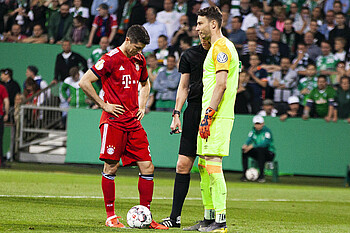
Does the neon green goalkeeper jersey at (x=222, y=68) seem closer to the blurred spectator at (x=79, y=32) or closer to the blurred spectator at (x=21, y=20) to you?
the blurred spectator at (x=79, y=32)

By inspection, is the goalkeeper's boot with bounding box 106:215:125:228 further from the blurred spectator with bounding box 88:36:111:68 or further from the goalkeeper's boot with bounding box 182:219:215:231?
the blurred spectator with bounding box 88:36:111:68

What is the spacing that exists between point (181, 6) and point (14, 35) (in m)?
5.83

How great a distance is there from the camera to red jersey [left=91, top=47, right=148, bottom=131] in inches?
261

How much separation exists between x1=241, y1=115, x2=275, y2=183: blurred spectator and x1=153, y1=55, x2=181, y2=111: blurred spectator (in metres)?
2.50

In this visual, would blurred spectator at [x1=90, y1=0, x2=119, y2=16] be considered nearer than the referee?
No

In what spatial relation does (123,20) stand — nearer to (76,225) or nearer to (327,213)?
(327,213)

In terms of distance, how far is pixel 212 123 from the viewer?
20.3 feet

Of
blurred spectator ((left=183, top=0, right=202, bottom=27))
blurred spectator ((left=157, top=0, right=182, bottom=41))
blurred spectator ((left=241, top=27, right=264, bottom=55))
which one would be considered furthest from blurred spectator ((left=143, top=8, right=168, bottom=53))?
blurred spectator ((left=241, top=27, right=264, bottom=55))

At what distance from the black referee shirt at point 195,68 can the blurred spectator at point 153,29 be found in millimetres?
12454

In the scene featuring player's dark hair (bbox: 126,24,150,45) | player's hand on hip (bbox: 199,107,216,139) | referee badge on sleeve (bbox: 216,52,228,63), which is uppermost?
player's dark hair (bbox: 126,24,150,45)

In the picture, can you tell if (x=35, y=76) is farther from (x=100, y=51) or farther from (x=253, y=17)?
(x=253, y=17)

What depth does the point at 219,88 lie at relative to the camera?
239 inches

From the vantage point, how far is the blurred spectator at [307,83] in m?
17.5

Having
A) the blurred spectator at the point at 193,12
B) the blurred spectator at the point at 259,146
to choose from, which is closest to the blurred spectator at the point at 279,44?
the blurred spectator at the point at 193,12
